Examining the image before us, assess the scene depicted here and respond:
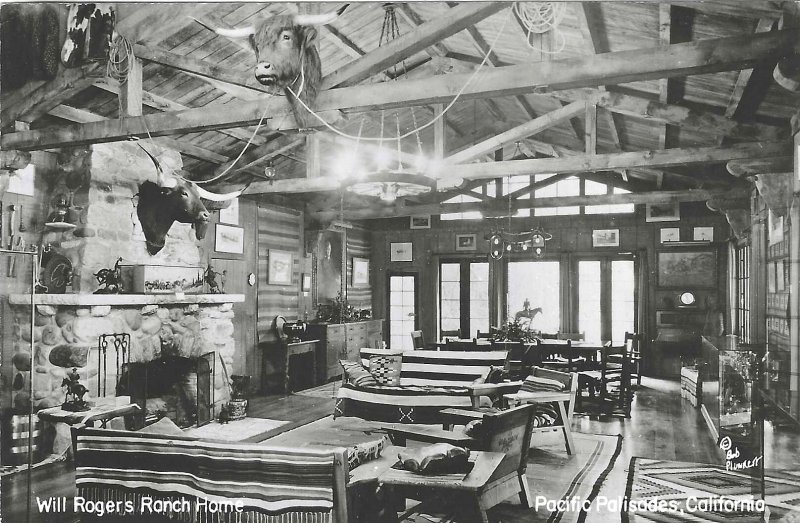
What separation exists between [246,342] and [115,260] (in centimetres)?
310

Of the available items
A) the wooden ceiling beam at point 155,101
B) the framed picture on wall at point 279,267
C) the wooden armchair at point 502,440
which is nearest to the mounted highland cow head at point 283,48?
the wooden ceiling beam at point 155,101

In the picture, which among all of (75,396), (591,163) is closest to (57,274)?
(75,396)

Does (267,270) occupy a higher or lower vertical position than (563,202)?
A: lower

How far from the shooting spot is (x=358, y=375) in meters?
6.62

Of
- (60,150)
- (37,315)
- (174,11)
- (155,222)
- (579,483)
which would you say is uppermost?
(174,11)

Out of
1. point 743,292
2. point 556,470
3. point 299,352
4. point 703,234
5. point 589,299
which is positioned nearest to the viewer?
point 556,470

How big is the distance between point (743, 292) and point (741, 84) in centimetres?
434

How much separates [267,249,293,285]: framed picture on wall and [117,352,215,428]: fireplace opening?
253 centimetres

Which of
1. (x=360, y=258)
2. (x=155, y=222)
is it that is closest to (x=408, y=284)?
(x=360, y=258)

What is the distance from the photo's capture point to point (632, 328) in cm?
1106

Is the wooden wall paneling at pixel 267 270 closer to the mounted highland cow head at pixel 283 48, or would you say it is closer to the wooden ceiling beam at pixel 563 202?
the wooden ceiling beam at pixel 563 202

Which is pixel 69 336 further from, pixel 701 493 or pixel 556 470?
pixel 701 493

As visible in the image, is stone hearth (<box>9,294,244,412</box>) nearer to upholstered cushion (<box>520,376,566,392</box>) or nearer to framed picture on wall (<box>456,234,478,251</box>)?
upholstered cushion (<box>520,376,566,392</box>)

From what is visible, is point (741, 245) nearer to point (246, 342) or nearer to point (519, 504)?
point (519, 504)
